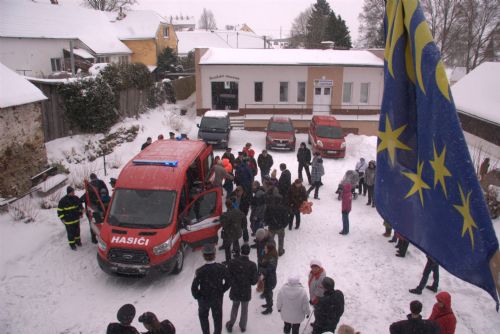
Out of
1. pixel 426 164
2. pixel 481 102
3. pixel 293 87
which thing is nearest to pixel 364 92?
pixel 293 87

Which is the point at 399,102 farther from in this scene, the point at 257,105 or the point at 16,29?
the point at 16,29

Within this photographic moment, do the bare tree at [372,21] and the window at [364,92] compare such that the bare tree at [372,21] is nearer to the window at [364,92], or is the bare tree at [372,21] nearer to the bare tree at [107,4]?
the window at [364,92]

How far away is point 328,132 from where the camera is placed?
66.7 ft

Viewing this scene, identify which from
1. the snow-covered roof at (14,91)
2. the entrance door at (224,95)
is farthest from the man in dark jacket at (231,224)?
the entrance door at (224,95)

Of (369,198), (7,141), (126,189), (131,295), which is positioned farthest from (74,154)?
(369,198)

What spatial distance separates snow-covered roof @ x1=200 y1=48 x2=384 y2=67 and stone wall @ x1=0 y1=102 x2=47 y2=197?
14667 mm

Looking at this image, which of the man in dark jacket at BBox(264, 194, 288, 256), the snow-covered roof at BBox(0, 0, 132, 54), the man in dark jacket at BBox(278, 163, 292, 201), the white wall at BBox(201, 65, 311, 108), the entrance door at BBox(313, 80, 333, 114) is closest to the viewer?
the man in dark jacket at BBox(264, 194, 288, 256)

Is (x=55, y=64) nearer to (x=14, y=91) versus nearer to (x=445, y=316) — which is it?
(x=14, y=91)

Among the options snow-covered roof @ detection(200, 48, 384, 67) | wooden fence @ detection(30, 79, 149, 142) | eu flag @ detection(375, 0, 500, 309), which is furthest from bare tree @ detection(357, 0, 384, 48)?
eu flag @ detection(375, 0, 500, 309)

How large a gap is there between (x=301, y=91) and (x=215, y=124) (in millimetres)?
10314

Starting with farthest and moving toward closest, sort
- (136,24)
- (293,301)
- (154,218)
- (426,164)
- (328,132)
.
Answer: (136,24), (328,132), (154,218), (293,301), (426,164)

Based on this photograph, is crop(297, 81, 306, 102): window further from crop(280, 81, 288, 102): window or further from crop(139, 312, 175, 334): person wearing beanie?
crop(139, 312, 175, 334): person wearing beanie

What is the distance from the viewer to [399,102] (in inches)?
149

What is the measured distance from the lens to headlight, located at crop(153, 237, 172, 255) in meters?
8.73
